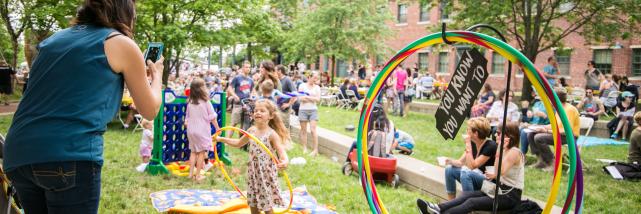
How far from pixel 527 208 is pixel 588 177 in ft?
10.5

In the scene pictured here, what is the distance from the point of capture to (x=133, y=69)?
208 centimetres

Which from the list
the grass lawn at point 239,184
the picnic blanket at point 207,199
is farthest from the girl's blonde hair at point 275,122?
the grass lawn at point 239,184

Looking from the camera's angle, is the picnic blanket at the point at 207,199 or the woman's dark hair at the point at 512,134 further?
the picnic blanket at the point at 207,199

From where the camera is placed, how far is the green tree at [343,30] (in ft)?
90.8

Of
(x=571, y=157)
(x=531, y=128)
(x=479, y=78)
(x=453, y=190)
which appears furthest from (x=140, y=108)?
(x=531, y=128)

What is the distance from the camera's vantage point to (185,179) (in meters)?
7.13

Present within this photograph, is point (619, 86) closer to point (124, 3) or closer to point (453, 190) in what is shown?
point (453, 190)

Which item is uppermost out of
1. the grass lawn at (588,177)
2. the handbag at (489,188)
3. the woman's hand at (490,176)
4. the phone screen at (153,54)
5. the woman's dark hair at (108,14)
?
the woman's dark hair at (108,14)

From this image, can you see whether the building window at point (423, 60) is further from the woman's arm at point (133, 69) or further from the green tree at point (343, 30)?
the woman's arm at point (133, 69)

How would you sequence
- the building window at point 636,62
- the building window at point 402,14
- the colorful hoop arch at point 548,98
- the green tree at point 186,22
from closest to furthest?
1. the colorful hoop arch at point 548,98
2. the green tree at point 186,22
3. the building window at point 636,62
4. the building window at point 402,14

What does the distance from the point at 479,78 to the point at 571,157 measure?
64cm

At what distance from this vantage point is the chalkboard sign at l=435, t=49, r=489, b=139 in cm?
290

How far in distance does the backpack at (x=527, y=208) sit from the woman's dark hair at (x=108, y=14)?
12.6ft

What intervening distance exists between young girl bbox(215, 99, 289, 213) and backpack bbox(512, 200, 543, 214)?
2.15m
